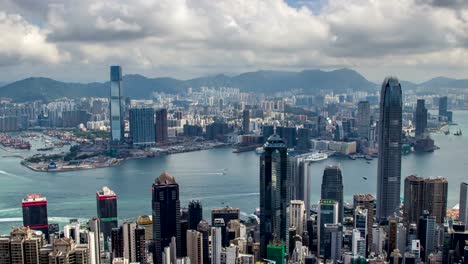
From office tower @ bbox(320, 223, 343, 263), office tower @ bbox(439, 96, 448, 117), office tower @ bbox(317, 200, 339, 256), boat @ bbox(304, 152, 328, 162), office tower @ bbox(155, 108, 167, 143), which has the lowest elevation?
office tower @ bbox(320, 223, 343, 263)

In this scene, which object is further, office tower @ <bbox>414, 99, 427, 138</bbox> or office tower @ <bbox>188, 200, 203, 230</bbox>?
office tower @ <bbox>414, 99, 427, 138</bbox>

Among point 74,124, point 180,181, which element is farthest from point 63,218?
point 74,124

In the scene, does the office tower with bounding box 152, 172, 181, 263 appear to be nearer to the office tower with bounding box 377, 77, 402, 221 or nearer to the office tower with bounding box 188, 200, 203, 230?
the office tower with bounding box 188, 200, 203, 230

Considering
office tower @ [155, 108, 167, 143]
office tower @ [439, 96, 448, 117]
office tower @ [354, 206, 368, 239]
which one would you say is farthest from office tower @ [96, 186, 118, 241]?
office tower @ [439, 96, 448, 117]

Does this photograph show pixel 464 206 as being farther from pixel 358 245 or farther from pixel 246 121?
pixel 246 121

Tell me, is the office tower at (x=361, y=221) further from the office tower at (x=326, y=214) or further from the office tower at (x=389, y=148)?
the office tower at (x=389, y=148)

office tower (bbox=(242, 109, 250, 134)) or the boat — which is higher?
office tower (bbox=(242, 109, 250, 134))

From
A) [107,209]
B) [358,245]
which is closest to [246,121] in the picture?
[107,209]
